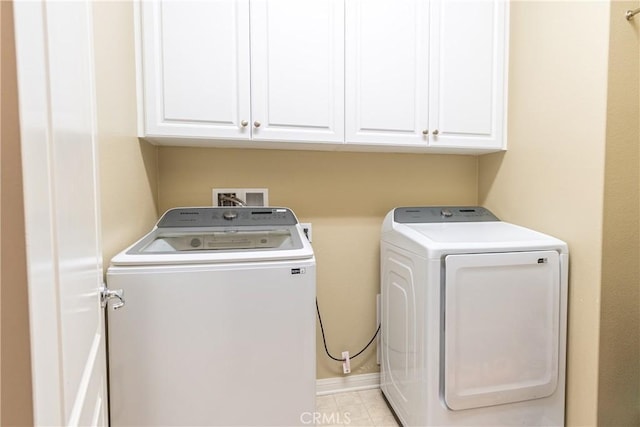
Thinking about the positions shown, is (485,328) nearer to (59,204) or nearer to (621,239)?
(621,239)

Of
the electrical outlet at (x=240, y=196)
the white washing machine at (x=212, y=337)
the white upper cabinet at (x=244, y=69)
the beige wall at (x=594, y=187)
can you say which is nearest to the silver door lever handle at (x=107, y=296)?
the white washing machine at (x=212, y=337)

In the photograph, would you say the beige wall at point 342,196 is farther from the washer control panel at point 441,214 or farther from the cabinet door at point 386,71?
the cabinet door at point 386,71

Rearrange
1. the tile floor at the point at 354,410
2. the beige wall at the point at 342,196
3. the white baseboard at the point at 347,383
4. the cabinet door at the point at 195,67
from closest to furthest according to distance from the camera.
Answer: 1. the cabinet door at the point at 195,67
2. the tile floor at the point at 354,410
3. the beige wall at the point at 342,196
4. the white baseboard at the point at 347,383

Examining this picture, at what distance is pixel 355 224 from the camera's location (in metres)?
1.96

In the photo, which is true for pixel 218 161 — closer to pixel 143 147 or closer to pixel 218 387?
pixel 143 147

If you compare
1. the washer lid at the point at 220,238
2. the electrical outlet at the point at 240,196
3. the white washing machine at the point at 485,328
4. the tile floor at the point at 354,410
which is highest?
the electrical outlet at the point at 240,196

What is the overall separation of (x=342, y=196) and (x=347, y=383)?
45.5 inches

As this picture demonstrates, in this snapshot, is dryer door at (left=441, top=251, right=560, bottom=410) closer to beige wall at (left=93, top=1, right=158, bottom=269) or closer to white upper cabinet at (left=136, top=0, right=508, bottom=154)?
white upper cabinet at (left=136, top=0, right=508, bottom=154)

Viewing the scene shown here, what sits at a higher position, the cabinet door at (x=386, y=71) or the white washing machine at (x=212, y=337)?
the cabinet door at (x=386, y=71)

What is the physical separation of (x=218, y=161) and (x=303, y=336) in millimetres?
1101

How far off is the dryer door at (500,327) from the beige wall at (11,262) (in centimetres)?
127

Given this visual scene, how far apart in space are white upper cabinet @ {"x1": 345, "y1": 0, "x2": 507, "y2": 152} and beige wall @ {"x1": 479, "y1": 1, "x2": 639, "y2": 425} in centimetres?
25

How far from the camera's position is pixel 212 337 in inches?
43.5

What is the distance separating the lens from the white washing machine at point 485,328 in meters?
1.32
